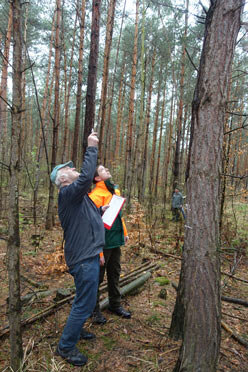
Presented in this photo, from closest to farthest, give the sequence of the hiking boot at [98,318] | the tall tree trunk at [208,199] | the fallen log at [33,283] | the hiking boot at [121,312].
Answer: the tall tree trunk at [208,199], the hiking boot at [98,318], the hiking boot at [121,312], the fallen log at [33,283]

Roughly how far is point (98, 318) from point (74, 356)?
2.16 feet

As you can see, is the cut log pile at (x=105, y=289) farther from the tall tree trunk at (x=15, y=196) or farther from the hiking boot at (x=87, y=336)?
the hiking boot at (x=87, y=336)

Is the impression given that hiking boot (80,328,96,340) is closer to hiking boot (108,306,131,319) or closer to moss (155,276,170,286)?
hiking boot (108,306,131,319)

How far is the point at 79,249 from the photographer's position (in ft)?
7.54

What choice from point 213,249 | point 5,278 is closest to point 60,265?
point 5,278

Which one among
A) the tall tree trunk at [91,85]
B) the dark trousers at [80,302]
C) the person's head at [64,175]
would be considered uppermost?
the tall tree trunk at [91,85]

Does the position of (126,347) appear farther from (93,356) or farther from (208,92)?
(208,92)

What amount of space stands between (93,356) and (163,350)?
2.38ft

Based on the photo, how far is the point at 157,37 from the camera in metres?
12.4

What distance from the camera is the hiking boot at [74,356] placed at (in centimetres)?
224

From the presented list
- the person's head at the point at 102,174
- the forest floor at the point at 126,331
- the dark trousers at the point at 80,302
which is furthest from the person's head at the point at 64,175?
the forest floor at the point at 126,331

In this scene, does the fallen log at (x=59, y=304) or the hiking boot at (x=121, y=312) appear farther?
the hiking boot at (x=121, y=312)

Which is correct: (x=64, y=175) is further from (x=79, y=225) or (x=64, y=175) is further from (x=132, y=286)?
(x=132, y=286)

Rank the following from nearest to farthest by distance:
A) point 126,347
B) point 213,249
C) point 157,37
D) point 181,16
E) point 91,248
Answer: point 213,249 → point 91,248 → point 126,347 → point 181,16 → point 157,37
